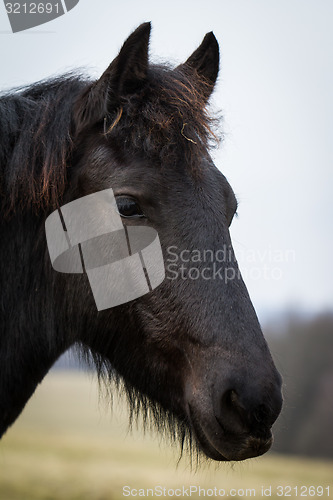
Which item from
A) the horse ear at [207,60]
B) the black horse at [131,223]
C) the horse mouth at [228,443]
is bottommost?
the horse mouth at [228,443]

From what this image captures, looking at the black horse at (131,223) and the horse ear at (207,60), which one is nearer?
the black horse at (131,223)

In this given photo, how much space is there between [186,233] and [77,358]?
1320 millimetres

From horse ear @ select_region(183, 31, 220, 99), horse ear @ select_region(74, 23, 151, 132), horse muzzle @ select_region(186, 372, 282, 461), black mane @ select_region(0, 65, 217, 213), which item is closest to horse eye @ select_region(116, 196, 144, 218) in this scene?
black mane @ select_region(0, 65, 217, 213)

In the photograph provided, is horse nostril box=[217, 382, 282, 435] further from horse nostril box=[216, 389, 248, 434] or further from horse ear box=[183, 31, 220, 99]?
horse ear box=[183, 31, 220, 99]

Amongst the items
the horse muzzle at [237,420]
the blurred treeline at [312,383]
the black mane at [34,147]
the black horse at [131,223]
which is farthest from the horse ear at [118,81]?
the blurred treeline at [312,383]

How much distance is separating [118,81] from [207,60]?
3.36 ft

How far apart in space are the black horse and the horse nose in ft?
0.31

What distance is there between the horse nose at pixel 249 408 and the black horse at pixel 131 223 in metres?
0.10

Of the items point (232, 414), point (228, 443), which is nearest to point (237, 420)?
point (232, 414)

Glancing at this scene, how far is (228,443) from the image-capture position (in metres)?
2.34

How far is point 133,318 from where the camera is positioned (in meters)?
2.76

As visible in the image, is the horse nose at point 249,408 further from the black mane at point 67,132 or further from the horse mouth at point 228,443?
the black mane at point 67,132

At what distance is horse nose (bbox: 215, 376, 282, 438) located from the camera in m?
2.21

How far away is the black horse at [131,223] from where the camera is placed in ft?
8.26
